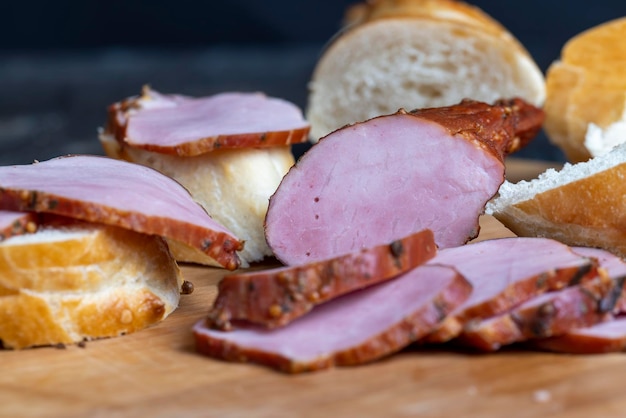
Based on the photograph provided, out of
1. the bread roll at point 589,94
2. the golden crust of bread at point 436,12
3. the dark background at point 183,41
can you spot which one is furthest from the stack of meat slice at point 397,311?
the dark background at point 183,41

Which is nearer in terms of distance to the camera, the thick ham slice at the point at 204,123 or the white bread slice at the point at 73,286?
the white bread slice at the point at 73,286

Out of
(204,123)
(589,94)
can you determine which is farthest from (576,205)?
(589,94)

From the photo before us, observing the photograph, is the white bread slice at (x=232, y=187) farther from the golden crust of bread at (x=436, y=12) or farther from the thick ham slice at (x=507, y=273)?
the golden crust of bread at (x=436, y=12)

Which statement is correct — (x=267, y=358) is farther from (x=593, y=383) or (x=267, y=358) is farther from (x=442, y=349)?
(x=593, y=383)

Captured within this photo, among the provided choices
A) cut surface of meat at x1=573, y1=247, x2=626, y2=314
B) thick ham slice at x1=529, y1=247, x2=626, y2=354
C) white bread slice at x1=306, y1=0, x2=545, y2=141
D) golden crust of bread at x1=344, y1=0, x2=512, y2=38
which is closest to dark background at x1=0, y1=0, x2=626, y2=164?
white bread slice at x1=306, y1=0, x2=545, y2=141

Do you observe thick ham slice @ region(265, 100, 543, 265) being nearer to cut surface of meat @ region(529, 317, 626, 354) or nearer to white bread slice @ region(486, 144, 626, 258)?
white bread slice @ region(486, 144, 626, 258)

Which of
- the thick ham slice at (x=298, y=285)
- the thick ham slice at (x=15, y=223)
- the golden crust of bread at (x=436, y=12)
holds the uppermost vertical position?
the golden crust of bread at (x=436, y=12)

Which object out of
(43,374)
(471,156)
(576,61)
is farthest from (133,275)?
(576,61)

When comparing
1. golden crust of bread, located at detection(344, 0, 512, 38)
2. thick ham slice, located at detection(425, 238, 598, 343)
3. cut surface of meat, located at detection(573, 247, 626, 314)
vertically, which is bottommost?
cut surface of meat, located at detection(573, 247, 626, 314)
